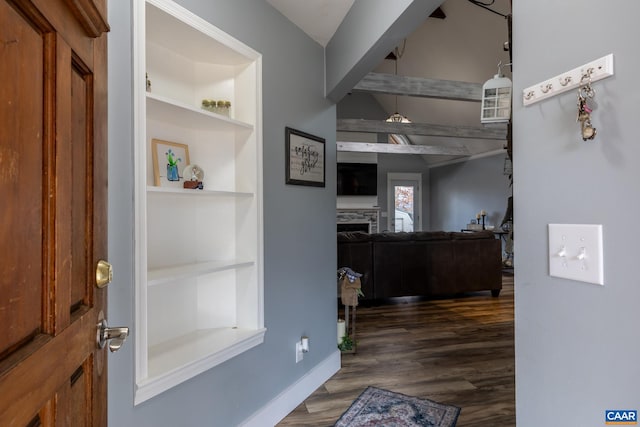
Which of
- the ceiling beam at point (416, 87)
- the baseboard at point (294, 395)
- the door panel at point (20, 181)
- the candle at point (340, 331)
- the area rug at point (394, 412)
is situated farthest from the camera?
the ceiling beam at point (416, 87)

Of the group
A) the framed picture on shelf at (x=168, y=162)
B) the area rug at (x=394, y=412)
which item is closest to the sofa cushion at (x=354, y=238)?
the area rug at (x=394, y=412)

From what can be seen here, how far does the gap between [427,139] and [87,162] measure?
935cm

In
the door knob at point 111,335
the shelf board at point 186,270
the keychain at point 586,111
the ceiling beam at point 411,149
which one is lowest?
the door knob at point 111,335

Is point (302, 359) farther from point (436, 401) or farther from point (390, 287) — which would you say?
point (390, 287)

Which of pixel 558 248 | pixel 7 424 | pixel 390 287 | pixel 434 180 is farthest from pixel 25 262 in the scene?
pixel 434 180

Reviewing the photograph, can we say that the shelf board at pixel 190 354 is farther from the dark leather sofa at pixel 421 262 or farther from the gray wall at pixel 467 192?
the gray wall at pixel 467 192

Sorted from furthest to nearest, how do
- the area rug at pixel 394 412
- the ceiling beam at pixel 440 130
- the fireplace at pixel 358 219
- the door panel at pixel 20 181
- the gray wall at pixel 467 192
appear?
the fireplace at pixel 358 219 < the gray wall at pixel 467 192 < the ceiling beam at pixel 440 130 < the area rug at pixel 394 412 < the door panel at pixel 20 181

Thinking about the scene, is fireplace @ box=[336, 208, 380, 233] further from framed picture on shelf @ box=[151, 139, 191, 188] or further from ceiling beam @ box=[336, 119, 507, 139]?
framed picture on shelf @ box=[151, 139, 191, 188]

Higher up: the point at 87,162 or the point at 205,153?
the point at 205,153

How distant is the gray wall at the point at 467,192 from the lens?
303 inches

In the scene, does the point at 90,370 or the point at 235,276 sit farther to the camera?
the point at 235,276

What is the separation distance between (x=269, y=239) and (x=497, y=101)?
158 cm

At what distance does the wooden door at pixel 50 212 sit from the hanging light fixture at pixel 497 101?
6.53 feet

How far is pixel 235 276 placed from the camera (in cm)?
190
